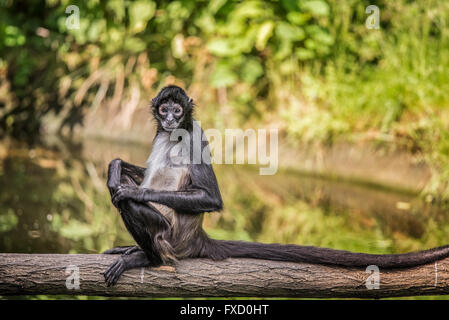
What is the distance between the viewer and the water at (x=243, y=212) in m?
4.76

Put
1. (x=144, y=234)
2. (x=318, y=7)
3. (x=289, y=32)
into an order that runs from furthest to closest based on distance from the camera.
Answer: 1. (x=289, y=32)
2. (x=318, y=7)
3. (x=144, y=234)

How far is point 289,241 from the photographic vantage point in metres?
4.93

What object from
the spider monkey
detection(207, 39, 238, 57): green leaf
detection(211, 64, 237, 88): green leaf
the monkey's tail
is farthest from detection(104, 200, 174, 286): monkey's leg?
detection(207, 39, 238, 57): green leaf

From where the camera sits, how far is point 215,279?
2.81m

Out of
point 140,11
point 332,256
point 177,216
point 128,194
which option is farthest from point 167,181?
point 140,11

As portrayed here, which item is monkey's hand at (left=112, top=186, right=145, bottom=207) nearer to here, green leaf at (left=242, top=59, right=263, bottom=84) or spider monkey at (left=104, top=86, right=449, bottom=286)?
spider monkey at (left=104, top=86, right=449, bottom=286)

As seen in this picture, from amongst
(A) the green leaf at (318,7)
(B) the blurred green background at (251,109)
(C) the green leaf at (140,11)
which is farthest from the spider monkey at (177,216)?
(C) the green leaf at (140,11)

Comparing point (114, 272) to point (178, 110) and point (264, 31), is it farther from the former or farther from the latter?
point (264, 31)

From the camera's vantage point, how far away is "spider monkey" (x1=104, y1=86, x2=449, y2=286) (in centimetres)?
288

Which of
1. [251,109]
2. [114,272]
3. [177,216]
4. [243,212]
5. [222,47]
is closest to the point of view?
[114,272]

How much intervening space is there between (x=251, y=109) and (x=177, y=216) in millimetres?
6339

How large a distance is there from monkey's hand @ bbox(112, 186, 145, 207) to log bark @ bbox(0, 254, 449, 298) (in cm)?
31

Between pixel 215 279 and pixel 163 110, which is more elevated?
pixel 163 110

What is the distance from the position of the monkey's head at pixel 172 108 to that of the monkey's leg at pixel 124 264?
28.5 inches
